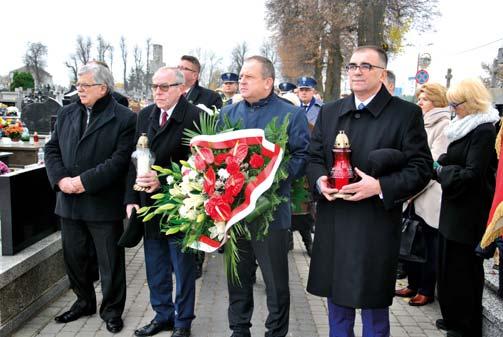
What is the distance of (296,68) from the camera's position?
36.6 metres

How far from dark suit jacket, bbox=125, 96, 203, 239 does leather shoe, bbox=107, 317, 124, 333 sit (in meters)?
0.81

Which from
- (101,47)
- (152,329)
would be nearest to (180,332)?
(152,329)

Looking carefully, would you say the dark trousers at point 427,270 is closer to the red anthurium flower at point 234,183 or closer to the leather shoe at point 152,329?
the red anthurium flower at point 234,183

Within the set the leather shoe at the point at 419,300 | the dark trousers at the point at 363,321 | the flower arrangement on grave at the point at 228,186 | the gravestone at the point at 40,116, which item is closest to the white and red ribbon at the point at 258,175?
the flower arrangement on grave at the point at 228,186

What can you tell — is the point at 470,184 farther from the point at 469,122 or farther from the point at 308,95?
the point at 308,95

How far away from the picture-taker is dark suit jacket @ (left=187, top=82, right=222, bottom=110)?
20.1 feet

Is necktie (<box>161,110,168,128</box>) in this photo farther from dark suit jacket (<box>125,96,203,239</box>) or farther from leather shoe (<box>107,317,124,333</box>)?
leather shoe (<box>107,317,124,333</box>)

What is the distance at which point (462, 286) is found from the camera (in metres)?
3.87

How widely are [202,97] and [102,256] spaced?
2669 mm

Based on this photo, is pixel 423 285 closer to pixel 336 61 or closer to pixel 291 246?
pixel 291 246

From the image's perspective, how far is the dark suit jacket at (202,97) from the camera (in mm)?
6129

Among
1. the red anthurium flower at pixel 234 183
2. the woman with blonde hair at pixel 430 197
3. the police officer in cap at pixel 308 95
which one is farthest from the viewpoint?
the police officer in cap at pixel 308 95

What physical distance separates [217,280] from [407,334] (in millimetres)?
2139

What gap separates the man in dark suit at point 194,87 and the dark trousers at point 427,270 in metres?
2.83
